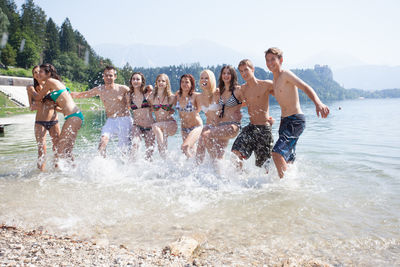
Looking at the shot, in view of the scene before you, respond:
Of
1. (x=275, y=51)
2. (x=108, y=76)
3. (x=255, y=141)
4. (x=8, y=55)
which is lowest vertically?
(x=255, y=141)

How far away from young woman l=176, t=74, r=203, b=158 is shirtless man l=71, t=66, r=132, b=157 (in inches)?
61.0

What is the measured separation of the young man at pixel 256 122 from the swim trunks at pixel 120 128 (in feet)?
9.69

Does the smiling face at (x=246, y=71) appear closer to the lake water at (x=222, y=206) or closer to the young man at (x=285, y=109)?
the young man at (x=285, y=109)

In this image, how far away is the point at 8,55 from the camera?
67875 millimetres

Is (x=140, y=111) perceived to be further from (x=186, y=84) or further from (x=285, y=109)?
(x=285, y=109)

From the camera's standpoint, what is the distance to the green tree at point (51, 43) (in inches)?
3351

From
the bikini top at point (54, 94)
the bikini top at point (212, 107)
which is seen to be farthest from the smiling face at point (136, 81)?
the bikini top at point (212, 107)

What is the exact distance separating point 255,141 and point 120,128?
136 inches

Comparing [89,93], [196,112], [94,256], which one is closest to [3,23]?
[89,93]

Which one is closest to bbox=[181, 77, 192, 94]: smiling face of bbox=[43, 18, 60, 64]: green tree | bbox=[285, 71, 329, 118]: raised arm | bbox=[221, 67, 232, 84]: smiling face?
bbox=[221, 67, 232, 84]: smiling face

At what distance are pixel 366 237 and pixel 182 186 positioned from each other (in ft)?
11.0

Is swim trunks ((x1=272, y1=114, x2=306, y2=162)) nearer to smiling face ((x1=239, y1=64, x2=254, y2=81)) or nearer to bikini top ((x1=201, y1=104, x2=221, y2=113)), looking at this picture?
smiling face ((x1=239, y1=64, x2=254, y2=81))

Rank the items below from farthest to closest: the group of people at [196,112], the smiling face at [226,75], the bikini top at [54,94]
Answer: the bikini top at [54,94]
the smiling face at [226,75]
the group of people at [196,112]

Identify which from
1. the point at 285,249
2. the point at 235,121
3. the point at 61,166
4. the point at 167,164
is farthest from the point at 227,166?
the point at 61,166
